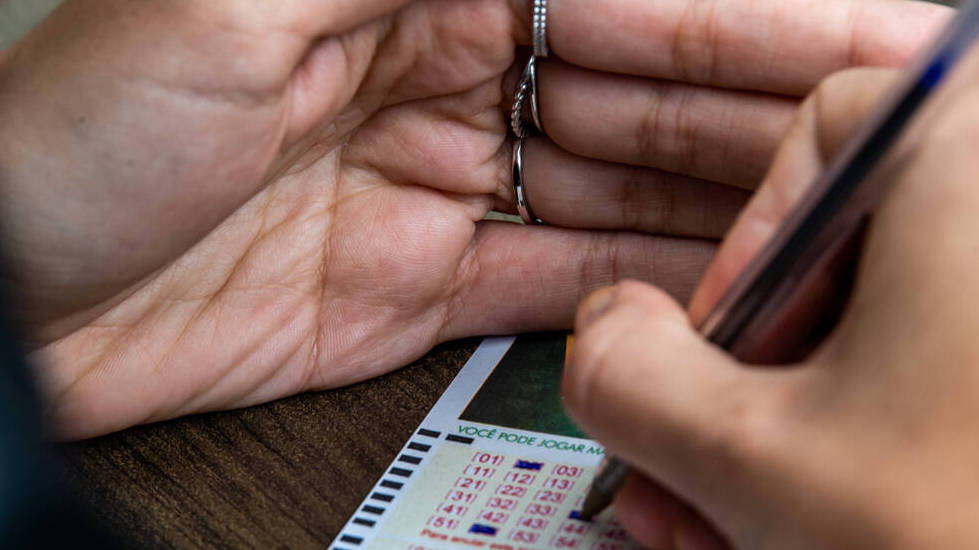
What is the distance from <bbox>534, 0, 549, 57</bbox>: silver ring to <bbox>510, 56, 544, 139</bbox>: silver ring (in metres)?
0.02

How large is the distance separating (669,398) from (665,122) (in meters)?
0.35

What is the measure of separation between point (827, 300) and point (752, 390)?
73 mm

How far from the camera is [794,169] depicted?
0.48 m

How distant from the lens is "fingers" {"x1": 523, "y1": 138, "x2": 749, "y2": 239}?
0.77m

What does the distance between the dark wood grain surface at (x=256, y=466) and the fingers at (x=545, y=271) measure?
6 cm

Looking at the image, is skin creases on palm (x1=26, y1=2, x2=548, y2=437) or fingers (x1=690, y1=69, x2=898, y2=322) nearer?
fingers (x1=690, y1=69, x2=898, y2=322)

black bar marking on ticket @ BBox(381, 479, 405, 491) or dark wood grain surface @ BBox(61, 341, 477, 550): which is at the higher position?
dark wood grain surface @ BBox(61, 341, 477, 550)

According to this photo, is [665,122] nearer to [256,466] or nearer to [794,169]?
[794,169]

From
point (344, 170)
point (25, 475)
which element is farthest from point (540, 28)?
point (25, 475)

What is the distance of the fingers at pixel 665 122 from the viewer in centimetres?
69

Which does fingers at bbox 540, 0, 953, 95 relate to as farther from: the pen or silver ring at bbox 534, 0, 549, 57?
the pen

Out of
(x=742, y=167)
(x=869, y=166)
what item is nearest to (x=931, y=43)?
(x=869, y=166)

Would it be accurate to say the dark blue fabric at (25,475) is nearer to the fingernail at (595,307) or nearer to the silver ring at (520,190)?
the fingernail at (595,307)

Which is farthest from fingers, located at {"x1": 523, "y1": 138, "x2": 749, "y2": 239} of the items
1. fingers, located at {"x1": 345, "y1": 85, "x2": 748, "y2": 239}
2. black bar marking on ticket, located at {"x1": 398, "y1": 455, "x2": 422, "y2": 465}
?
black bar marking on ticket, located at {"x1": 398, "y1": 455, "x2": 422, "y2": 465}
